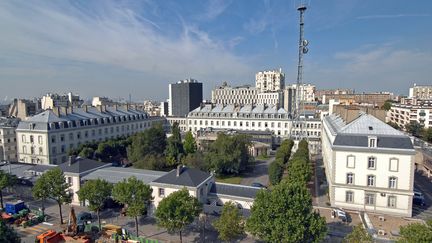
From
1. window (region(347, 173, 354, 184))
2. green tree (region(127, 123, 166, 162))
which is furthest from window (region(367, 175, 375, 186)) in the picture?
green tree (region(127, 123, 166, 162))

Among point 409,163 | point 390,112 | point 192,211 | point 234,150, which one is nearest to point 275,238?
point 192,211

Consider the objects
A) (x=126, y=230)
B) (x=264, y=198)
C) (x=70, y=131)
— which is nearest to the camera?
(x=264, y=198)

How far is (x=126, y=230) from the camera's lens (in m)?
27.2

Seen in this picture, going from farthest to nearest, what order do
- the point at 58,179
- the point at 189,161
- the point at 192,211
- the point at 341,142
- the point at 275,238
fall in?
1. the point at 189,161
2. the point at 341,142
3. the point at 58,179
4. the point at 192,211
5. the point at 275,238

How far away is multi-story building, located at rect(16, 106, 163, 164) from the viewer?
52.6 meters

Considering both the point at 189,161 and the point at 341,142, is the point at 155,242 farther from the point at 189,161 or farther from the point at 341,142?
the point at 341,142

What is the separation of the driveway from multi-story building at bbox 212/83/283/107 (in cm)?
9810

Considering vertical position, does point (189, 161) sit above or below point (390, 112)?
below

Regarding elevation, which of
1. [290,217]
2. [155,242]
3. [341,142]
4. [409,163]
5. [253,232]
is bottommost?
[155,242]

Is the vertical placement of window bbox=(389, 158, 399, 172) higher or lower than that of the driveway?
higher

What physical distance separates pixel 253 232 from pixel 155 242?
9448 millimetres

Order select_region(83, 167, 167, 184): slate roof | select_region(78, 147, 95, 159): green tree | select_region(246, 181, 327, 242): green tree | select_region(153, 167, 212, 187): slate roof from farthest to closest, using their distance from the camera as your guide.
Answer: select_region(78, 147, 95, 159): green tree, select_region(83, 167, 167, 184): slate roof, select_region(153, 167, 212, 187): slate roof, select_region(246, 181, 327, 242): green tree

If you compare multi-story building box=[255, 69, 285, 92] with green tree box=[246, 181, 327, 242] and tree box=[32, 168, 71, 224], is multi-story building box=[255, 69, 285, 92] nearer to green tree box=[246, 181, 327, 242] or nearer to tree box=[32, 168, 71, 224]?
tree box=[32, 168, 71, 224]

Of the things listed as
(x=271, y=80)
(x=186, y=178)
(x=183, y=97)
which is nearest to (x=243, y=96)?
(x=271, y=80)
